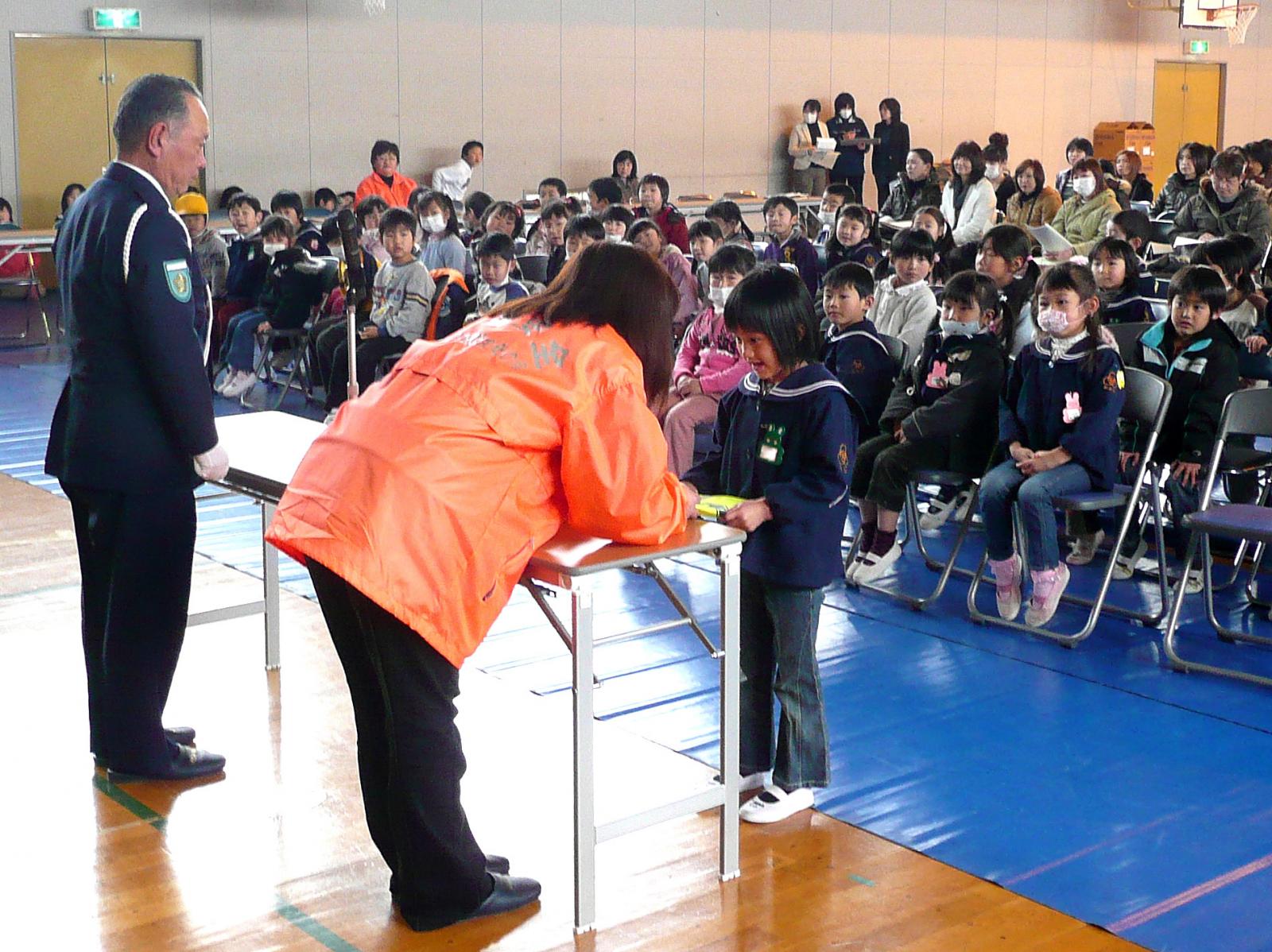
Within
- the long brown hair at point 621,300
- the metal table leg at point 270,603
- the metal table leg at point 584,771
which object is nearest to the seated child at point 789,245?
the metal table leg at point 270,603

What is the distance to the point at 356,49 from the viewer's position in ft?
47.4

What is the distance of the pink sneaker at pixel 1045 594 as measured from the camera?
4.89 meters

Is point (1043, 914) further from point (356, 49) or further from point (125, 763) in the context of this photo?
point (356, 49)

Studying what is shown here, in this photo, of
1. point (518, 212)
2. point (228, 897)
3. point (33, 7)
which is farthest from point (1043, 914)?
point (33, 7)

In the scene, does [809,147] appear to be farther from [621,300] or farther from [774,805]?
[621,300]

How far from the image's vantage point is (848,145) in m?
16.7

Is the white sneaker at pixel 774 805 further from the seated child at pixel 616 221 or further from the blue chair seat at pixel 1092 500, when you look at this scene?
the seated child at pixel 616 221

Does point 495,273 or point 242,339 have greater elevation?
point 495,273

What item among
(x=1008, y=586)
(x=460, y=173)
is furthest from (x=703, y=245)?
(x=460, y=173)

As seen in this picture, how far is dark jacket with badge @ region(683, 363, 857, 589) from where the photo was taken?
3.38 m

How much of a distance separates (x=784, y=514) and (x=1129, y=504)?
2.03m

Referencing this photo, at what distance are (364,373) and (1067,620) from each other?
424cm

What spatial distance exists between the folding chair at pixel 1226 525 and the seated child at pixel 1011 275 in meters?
1.17

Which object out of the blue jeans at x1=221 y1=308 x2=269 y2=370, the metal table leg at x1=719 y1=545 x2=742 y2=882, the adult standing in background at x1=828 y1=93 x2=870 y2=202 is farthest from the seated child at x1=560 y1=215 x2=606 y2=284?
the adult standing in background at x1=828 y1=93 x2=870 y2=202
